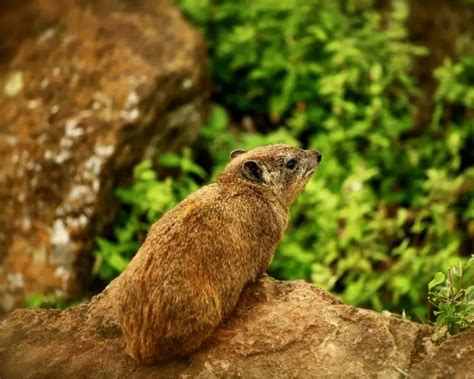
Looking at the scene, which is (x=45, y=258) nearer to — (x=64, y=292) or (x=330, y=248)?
(x=64, y=292)

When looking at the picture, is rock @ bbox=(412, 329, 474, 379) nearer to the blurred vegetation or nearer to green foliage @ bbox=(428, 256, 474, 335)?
green foliage @ bbox=(428, 256, 474, 335)

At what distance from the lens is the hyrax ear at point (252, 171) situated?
6.62m

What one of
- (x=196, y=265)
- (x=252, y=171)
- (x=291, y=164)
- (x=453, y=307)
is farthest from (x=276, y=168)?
(x=453, y=307)

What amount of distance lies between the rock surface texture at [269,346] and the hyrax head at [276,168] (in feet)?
3.20

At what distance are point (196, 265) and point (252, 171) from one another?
1.39m

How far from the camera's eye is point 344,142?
34.0 feet

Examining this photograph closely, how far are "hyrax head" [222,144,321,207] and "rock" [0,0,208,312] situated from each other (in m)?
2.80

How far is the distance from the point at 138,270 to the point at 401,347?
1704 millimetres

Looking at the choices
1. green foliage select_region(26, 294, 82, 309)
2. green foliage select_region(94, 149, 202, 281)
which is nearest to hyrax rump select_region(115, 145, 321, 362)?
green foliage select_region(94, 149, 202, 281)

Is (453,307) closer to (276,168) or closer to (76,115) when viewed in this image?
(276,168)

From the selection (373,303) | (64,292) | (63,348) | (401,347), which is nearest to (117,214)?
(64,292)

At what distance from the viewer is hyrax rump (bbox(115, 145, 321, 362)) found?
5.28 metres

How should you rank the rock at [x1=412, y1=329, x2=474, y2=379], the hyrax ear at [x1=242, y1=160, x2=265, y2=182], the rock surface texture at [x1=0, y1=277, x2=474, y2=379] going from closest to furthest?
1. the rock at [x1=412, y1=329, x2=474, y2=379]
2. the rock surface texture at [x1=0, y1=277, x2=474, y2=379]
3. the hyrax ear at [x1=242, y1=160, x2=265, y2=182]

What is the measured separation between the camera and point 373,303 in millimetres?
8719
